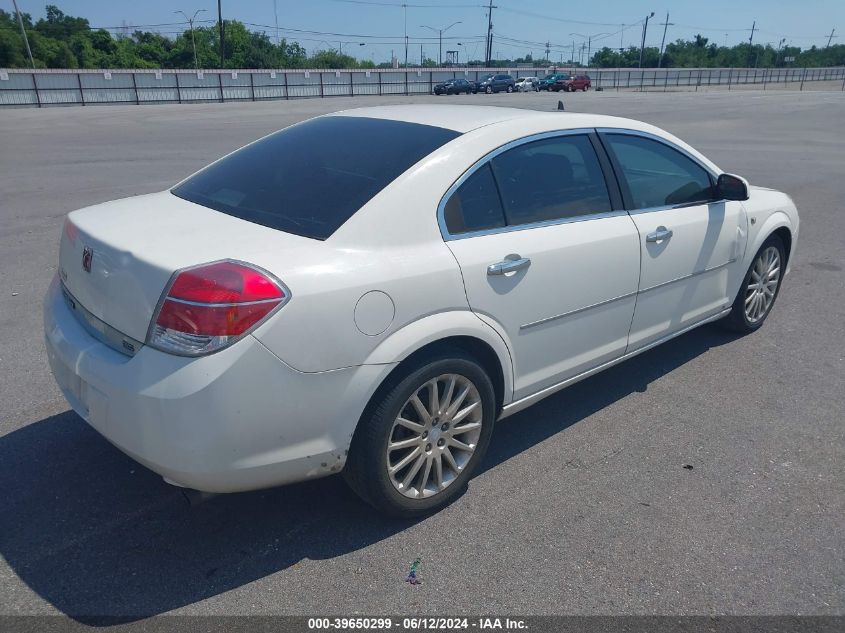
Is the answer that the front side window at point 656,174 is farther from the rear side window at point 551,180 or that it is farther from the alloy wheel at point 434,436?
the alloy wheel at point 434,436

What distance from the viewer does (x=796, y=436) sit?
3.84m

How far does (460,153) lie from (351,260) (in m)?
0.84

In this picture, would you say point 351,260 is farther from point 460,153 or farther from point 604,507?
point 604,507

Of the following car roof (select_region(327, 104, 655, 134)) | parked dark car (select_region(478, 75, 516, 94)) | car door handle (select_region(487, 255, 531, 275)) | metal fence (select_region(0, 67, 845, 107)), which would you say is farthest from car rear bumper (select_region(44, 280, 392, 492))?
parked dark car (select_region(478, 75, 516, 94))

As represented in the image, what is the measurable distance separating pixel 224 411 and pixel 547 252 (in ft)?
5.52

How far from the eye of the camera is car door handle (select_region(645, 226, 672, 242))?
3.87 meters

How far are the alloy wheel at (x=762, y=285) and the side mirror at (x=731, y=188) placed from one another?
75 cm

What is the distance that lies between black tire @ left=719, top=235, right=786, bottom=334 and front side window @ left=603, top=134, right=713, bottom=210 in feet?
2.87

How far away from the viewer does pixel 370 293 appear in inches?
105

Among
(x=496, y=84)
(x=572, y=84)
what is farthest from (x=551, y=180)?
(x=572, y=84)

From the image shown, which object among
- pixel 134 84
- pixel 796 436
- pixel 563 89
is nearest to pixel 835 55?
pixel 563 89

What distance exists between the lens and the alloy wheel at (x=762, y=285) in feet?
16.7

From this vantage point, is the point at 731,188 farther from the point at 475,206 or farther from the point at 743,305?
the point at 475,206

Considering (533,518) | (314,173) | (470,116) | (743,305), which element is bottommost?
(533,518)
